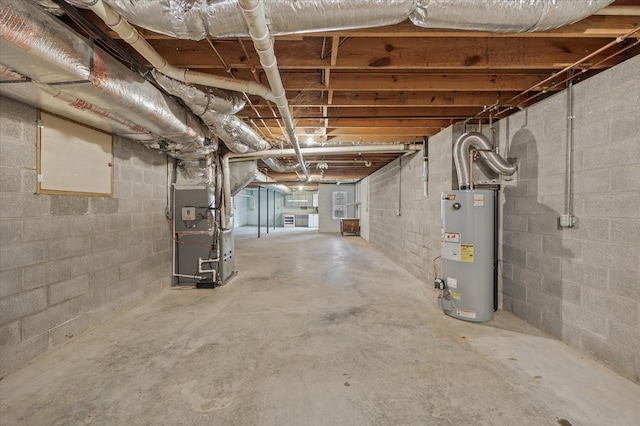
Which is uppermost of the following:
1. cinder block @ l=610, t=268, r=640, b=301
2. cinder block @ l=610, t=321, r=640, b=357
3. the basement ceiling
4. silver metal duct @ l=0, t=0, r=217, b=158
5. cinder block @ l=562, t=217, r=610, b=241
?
the basement ceiling

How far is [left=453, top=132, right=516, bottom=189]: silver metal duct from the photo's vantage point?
2328 mm

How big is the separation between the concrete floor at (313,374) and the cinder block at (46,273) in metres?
0.51

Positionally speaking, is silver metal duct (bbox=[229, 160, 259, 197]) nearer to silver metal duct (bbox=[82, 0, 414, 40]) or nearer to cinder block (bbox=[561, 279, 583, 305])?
silver metal duct (bbox=[82, 0, 414, 40])

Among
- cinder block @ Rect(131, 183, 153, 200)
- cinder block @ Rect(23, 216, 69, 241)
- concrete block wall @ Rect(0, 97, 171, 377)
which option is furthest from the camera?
cinder block @ Rect(131, 183, 153, 200)

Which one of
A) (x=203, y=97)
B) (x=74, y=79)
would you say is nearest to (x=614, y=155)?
(x=203, y=97)

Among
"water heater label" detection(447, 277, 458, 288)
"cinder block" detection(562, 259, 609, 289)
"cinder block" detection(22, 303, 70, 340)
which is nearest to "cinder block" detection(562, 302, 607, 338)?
"cinder block" detection(562, 259, 609, 289)

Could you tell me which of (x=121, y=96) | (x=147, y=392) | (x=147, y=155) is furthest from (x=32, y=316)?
(x=147, y=155)

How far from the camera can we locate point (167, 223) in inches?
126

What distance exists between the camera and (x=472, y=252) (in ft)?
7.32

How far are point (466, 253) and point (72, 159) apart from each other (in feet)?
10.9

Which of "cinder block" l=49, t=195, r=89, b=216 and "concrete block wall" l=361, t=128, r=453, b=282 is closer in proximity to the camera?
"cinder block" l=49, t=195, r=89, b=216

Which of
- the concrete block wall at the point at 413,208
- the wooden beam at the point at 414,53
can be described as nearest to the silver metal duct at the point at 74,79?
the wooden beam at the point at 414,53

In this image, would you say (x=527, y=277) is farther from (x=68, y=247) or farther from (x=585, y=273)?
(x=68, y=247)

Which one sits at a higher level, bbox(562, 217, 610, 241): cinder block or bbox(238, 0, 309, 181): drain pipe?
bbox(238, 0, 309, 181): drain pipe
